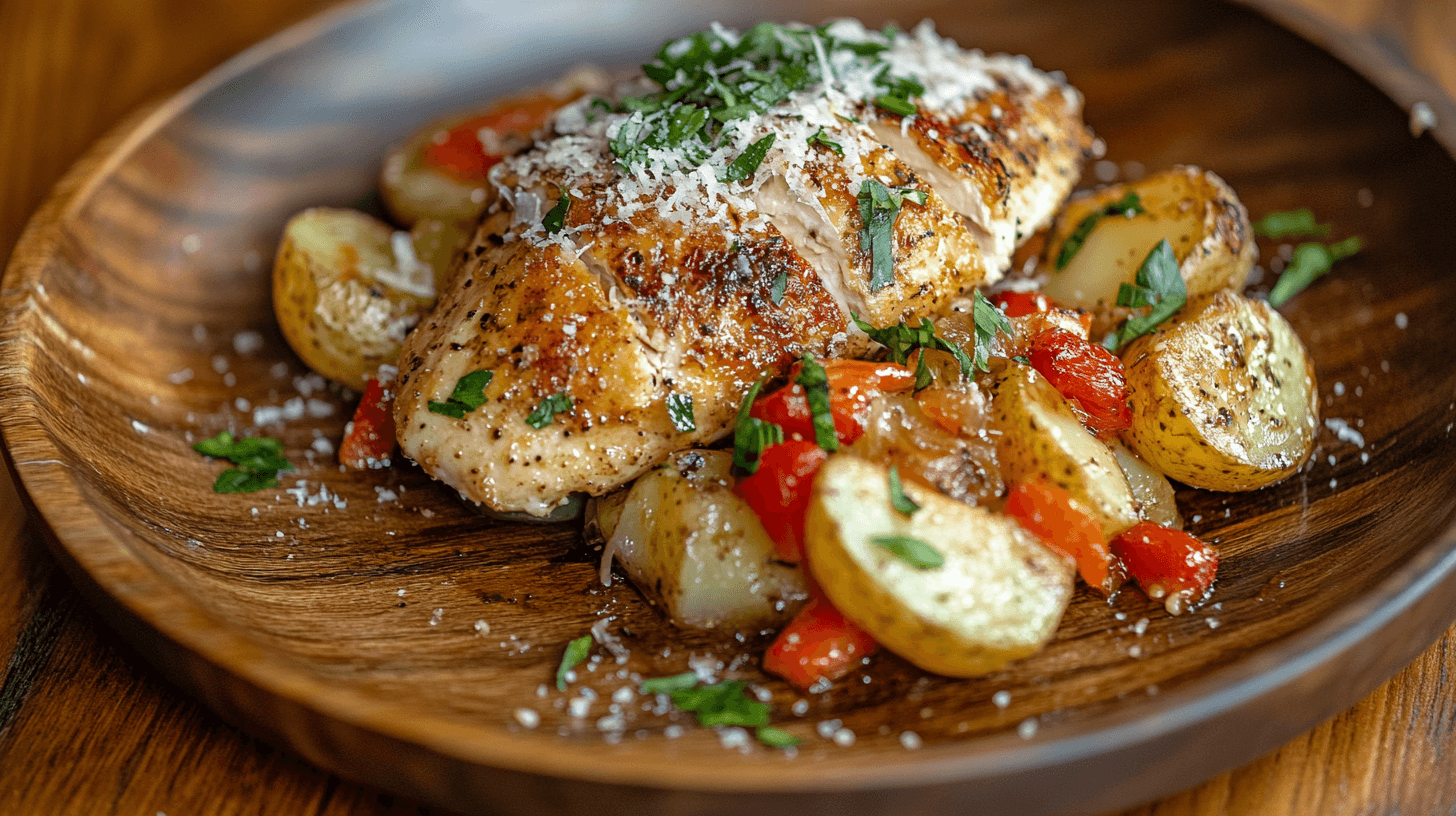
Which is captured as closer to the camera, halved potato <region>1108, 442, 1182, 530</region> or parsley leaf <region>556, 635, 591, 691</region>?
parsley leaf <region>556, 635, 591, 691</region>

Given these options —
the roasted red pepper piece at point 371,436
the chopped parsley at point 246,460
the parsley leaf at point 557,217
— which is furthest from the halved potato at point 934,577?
the chopped parsley at point 246,460

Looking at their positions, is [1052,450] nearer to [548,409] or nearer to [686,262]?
[686,262]

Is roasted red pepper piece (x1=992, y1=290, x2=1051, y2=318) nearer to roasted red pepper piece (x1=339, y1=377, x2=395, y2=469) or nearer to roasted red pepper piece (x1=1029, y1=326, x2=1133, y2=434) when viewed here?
roasted red pepper piece (x1=1029, y1=326, x2=1133, y2=434)

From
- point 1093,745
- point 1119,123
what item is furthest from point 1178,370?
point 1119,123

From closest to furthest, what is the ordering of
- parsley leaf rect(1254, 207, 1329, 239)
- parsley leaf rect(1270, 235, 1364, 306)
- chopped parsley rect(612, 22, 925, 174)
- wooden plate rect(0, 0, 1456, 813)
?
wooden plate rect(0, 0, 1456, 813)
chopped parsley rect(612, 22, 925, 174)
parsley leaf rect(1270, 235, 1364, 306)
parsley leaf rect(1254, 207, 1329, 239)

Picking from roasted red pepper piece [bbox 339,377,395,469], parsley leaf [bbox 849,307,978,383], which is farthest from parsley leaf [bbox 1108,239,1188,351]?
roasted red pepper piece [bbox 339,377,395,469]

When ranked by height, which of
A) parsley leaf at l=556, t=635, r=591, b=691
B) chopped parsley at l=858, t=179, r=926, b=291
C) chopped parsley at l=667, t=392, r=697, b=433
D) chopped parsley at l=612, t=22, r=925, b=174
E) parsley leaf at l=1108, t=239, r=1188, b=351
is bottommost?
parsley leaf at l=556, t=635, r=591, b=691

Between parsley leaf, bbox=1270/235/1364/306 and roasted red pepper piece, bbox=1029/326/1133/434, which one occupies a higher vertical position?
roasted red pepper piece, bbox=1029/326/1133/434

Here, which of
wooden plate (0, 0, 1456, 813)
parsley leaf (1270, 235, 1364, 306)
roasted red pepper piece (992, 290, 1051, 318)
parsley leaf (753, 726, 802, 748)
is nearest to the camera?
wooden plate (0, 0, 1456, 813)
